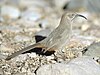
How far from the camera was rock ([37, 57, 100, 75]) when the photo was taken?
682cm

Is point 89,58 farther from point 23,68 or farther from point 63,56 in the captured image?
point 23,68

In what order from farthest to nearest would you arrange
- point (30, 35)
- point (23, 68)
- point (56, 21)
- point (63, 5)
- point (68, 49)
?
point (63, 5), point (56, 21), point (30, 35), point (68, 49), point (23, 68)

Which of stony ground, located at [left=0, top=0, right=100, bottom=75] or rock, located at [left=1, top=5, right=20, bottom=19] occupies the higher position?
rock, located at [left=1, top=5, right=20, bottom=19]

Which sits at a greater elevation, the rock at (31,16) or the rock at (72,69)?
the rock at (31,16)

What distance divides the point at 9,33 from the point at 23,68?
295 centimetres

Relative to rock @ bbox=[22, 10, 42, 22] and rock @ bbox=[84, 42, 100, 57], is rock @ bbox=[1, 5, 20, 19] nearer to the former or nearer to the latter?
rock @ bbox=[22, 10, 42, 22]

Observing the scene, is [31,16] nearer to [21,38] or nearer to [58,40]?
[21,38]

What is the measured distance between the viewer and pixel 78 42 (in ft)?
29.8

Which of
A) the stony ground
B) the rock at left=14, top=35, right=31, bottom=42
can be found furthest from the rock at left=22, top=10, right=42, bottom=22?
the rock at left=14, top=35, right=31, bottom=42

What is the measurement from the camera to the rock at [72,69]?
682cm

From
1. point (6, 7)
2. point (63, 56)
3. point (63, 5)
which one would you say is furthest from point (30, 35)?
point (63, 5)

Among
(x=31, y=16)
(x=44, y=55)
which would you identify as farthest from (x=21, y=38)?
(x=31, y=16)

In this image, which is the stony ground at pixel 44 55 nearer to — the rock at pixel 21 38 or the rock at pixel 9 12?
the rock at pixel 21 38

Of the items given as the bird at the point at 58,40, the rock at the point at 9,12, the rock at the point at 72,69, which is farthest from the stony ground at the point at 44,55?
the rock at the point at 9,12
